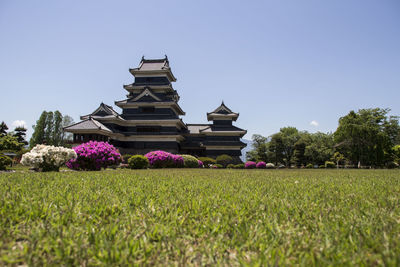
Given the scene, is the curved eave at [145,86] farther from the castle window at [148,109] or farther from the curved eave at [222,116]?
the curved eave at [222,116]


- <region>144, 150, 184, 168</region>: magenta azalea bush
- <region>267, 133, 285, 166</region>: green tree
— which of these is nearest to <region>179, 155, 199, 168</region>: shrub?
<region>144, 150, 184, 168</region>: magenta azalea bush

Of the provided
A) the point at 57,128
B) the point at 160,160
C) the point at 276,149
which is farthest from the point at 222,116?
the point at 57,128

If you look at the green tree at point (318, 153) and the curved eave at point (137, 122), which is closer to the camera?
the curved eave at point (137, 122)

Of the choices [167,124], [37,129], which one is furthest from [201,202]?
[37,129]

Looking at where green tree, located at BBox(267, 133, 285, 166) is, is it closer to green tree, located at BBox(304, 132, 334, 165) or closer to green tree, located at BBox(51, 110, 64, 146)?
green tree, located at BBox(304, 132, 334, 165)

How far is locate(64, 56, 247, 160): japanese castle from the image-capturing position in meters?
30.9

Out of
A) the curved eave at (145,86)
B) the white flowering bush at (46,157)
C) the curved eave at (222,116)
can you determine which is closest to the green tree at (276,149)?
the curved eave at (222,116)

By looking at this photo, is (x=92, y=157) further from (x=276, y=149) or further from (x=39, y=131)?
(x=276, y=149)

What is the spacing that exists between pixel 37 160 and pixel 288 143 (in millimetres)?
45232

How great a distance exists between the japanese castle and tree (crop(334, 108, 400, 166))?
55.9 ft

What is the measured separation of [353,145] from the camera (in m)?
35.7

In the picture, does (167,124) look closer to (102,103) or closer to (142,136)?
(142,136)

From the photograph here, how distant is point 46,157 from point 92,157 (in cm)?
245

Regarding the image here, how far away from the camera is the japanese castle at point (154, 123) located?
30.9 metres
